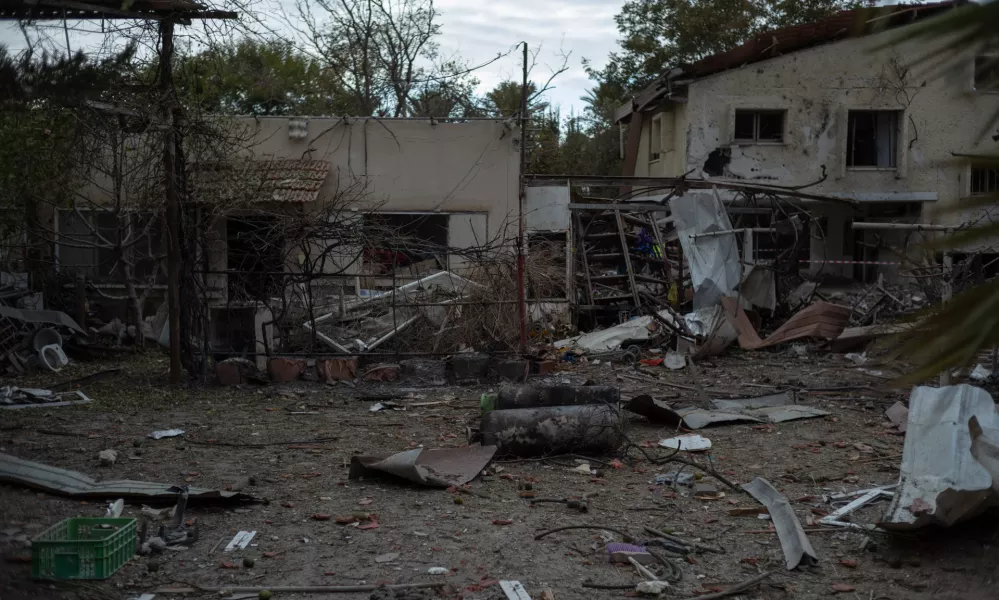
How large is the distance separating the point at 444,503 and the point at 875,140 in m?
20.0

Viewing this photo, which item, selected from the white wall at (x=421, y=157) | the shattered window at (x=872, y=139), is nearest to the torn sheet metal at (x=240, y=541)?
the white wall at (x=421, y=157)

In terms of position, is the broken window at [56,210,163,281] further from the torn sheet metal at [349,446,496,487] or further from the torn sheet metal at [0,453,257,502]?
the torn sheet metal at [349,446,496,487]

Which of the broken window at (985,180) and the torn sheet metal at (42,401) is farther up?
the broken window at (985,180)

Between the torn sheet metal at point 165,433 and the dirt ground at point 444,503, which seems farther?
the torn sheet metal at point 165,433

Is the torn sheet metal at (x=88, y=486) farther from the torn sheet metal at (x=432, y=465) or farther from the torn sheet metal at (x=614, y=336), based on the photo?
the torn sheet metal at (x=614, y=336)

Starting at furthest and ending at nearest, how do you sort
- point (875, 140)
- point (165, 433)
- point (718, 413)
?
point (875, 140) → point (718, 413) → point (165, 433)

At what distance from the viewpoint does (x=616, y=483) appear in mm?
6734

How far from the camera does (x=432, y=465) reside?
22.6ft

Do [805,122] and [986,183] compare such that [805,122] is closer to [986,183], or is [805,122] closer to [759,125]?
[759,125]

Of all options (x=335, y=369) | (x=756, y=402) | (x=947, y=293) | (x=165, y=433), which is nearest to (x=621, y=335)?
(x=756, y=402)

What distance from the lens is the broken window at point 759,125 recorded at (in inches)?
863

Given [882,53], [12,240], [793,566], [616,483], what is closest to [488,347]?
[616,483]

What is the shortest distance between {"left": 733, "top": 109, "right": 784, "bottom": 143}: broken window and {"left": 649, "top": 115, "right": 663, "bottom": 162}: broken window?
2.29 meters

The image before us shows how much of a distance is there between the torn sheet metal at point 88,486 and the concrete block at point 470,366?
5506 millimetres
